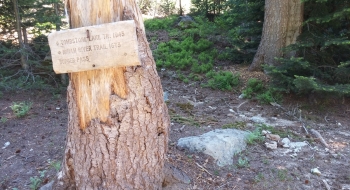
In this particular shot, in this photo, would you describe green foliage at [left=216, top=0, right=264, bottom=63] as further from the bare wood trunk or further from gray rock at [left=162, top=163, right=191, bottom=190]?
gray rock at [left=162, top=163, right=191, bottom=190]

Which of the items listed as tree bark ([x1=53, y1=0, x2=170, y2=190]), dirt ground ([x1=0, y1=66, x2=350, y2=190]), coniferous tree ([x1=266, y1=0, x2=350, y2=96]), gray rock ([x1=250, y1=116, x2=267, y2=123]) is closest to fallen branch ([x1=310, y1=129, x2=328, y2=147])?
dirt ground ([x1=0, y1=66, x2=350, y2=190])

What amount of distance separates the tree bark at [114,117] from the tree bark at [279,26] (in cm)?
483

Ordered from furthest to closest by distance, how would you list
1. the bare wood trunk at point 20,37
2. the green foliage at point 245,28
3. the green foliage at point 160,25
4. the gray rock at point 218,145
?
the green foliage at point 160,25, the green foliage at point 245,28, the bare wood trunk at point 20,37, the gray rock at point 218,145

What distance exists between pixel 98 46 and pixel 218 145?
83.9 inches

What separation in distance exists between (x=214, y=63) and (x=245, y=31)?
137 cm

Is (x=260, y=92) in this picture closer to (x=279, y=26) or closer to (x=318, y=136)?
(x=279, y=26)

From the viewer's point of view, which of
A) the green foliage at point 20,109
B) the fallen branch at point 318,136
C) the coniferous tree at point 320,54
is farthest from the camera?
the coniferous tree at point 320,54

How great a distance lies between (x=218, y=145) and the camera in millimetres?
3795

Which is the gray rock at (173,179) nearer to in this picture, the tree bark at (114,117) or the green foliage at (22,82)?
the tree bark at (114,117)

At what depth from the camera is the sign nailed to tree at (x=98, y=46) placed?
2.25 m

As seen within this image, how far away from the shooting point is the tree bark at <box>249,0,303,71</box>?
6.61 metres

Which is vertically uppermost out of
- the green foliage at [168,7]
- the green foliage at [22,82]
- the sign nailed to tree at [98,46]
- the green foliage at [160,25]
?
the green foliage at [168,7]

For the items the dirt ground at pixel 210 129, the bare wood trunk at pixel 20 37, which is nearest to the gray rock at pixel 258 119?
the dirt ground at pixel 210 129

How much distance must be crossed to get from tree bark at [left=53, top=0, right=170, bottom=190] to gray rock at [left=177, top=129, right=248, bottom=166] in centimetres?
109
